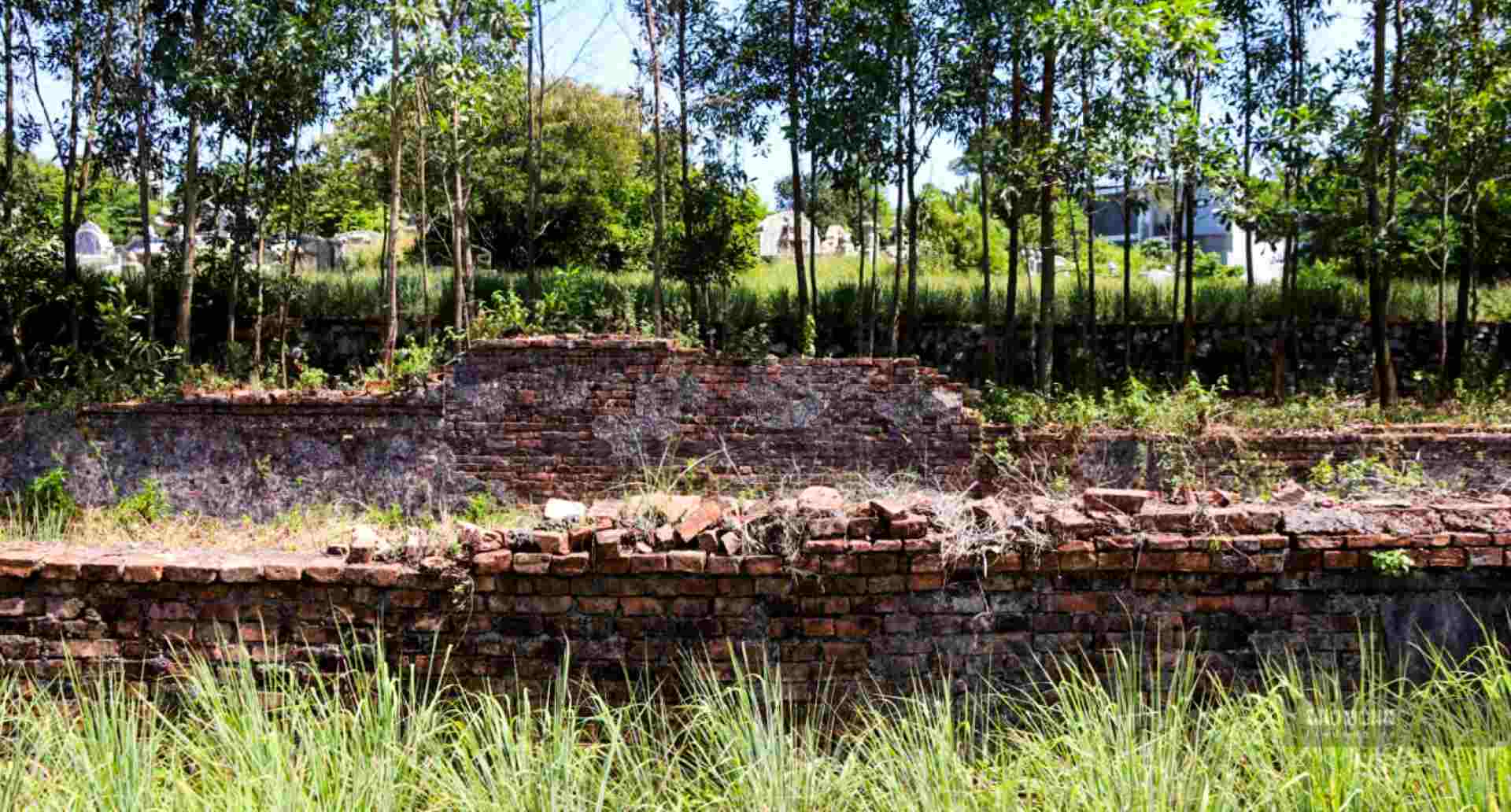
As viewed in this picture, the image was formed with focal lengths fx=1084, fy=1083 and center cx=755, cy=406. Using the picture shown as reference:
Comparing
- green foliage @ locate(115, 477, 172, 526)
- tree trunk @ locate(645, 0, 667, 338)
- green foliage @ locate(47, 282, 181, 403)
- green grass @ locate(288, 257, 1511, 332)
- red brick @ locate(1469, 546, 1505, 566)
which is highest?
tree trunk @ locate(645, 0, 667, 338)

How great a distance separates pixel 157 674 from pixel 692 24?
1071cm

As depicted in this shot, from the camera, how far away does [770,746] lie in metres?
3.16

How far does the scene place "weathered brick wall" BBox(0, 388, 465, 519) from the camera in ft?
30.5

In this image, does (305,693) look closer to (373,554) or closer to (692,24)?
(373,554)

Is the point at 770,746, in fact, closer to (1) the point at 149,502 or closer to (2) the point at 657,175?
(1) the point at 149,502

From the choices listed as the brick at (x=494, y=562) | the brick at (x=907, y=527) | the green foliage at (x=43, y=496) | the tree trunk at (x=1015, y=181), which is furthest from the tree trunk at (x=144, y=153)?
the brick at (x=907, y=527)

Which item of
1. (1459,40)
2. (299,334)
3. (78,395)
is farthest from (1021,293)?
(78,395)

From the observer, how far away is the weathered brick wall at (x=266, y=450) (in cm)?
929

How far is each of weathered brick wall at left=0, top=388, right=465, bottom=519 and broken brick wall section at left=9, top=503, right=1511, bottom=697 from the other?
559 centimetres

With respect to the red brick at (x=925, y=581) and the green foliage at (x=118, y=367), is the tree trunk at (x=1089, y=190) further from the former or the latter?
the green foliage at (x=118, y=367)

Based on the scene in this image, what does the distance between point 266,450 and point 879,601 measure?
7286 mm

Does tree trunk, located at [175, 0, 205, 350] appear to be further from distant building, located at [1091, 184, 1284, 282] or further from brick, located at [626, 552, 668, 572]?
distant building, located at [1091, 184, 1284, 282]

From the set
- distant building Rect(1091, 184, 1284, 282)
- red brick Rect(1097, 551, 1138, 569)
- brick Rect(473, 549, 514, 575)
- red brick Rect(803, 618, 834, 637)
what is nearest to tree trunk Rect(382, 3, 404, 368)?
brick Rect(473, 549, 514, 575)

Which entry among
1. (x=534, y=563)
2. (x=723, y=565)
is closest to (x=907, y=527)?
(x=723, y=565)
